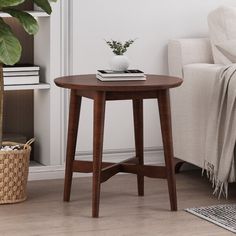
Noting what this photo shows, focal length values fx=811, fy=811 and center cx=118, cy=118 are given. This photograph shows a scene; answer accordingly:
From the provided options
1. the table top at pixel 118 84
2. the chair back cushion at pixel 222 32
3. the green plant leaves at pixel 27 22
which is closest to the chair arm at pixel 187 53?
the chair back cushion at pixel 222 32

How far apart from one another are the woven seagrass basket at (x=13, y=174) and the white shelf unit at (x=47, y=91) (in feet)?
1.42

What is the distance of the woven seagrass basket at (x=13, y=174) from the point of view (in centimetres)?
356

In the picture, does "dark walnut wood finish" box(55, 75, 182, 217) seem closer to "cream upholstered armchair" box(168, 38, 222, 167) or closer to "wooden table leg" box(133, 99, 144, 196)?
"wooden table leg" box(133, 99, 144, 196)

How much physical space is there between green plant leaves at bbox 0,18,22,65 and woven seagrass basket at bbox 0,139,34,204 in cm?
46

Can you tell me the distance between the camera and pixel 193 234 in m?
3.16

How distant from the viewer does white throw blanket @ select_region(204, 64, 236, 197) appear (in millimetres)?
3607

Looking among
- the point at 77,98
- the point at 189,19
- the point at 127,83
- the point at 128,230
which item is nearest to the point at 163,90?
the point at 127,83

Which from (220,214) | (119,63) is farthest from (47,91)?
(220,214)

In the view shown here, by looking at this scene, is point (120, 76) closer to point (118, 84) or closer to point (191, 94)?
point (118, 84)

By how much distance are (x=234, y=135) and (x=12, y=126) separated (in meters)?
1.23

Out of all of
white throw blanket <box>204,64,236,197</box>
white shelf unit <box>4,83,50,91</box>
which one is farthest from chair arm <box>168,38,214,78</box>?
white shelf unit <box>4,83,50,91</box>

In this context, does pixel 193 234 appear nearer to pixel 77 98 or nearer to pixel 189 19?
pixel 77 98

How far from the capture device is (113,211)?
3486 mm

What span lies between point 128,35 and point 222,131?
0.80 m
